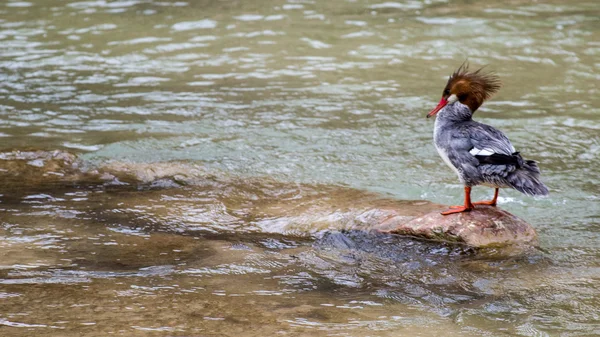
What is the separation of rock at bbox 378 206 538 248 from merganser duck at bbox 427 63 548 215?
0.08 metres

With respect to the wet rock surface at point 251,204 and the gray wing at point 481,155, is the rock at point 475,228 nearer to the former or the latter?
the wet rock surface at point 251,204

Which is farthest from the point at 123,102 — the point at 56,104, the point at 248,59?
the point at 248,59

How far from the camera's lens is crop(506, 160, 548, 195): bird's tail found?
5117mm

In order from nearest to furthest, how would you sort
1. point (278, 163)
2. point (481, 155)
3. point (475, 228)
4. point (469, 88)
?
point (481, 155)
point (475, 228)
point (469, 88)
point (278, 163)

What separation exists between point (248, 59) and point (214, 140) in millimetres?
3023

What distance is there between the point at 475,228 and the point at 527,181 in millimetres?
527

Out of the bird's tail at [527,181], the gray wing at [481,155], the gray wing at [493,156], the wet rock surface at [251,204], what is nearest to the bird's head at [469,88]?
the gray wing at [481,155]

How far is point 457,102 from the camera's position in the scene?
575cm

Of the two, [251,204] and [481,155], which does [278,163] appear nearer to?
[251,204]

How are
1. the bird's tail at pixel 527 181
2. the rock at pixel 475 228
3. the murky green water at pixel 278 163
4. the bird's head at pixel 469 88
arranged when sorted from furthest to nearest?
the bird's head at pixel 469 88 → the rock at pixel 475 228 → the bird's tail at pixel 527 181 → the murky green water at pixel 278 163

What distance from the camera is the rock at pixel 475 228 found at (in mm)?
5398

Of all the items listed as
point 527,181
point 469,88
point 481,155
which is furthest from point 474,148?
point 469,88

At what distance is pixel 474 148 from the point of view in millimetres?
5316

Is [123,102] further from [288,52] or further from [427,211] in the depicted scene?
[427,211]
